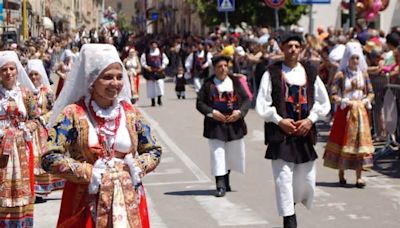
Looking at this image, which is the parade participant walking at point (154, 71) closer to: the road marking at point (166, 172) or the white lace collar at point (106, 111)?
the road marking at point (166, 172)

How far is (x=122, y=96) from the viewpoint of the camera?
18.9 feet

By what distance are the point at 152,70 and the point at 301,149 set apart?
52.8ft

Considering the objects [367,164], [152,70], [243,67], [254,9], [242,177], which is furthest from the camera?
[254,9]

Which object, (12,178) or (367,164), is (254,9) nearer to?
(367,164)

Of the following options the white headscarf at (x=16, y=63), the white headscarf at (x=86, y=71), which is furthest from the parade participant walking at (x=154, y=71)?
the white headscarf at (x=86, y=71)

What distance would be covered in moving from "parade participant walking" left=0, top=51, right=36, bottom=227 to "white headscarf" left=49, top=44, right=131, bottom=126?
3.08m

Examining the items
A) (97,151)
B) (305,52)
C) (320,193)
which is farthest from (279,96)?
(305,52)

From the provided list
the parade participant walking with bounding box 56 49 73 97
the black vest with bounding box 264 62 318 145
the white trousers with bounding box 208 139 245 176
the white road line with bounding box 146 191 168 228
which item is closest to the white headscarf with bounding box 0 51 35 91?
the white road line with bounding box 146 191 168 228

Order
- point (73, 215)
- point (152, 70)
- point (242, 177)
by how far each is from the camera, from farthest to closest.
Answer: point (152, 70), point (242, 177), point (73, 215)

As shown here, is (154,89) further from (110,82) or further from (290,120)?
(110,82)

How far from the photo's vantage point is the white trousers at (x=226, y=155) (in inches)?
437

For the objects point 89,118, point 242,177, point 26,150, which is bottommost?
point 242,177

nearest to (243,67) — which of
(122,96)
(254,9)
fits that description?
(254,9)

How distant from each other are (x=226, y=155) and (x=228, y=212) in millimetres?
1529
